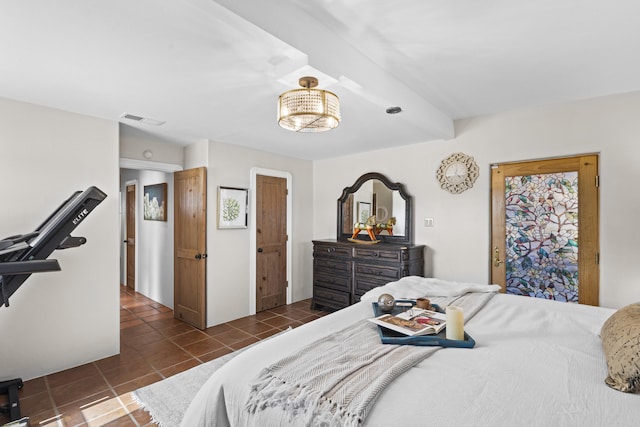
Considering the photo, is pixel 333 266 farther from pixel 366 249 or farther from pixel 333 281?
pixel 366 249

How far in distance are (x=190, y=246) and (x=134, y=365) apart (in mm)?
1487

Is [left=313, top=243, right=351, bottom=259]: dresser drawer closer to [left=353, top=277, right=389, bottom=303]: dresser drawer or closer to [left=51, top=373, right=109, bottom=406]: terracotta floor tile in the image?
[left=353, top=277, right=389, bottom=303]: dresser drawer

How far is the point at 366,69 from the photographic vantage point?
2.10 meters

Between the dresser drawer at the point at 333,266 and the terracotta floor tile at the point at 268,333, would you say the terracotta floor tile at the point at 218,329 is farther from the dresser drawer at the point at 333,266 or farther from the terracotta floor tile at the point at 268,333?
the dresser drawer at the point at 333,266

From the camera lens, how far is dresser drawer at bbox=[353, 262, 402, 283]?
373 centimetres

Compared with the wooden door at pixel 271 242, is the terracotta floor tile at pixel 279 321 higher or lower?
lower

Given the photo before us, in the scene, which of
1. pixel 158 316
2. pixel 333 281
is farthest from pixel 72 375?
pixel 333 281

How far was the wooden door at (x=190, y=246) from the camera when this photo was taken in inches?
150

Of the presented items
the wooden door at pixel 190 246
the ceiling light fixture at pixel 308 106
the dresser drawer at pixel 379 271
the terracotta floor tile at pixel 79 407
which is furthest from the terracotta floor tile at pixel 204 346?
the ceiling light fixture at pixel 308 106

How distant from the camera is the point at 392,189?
166 inches

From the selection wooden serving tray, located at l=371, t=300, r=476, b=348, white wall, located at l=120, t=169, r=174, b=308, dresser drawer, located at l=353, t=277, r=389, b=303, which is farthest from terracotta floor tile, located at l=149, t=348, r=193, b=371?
wooden serving tray, located at l=371, t=300, r=476, b=348

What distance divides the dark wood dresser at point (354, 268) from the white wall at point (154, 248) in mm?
2196

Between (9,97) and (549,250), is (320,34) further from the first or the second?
(549,250)

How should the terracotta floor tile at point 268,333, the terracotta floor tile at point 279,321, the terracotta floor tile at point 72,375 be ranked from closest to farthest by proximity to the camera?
the terracotta floor tile at point 72,375, the terracotta floor tile at point 268,333, the terracotta floor tile at point 279,321
